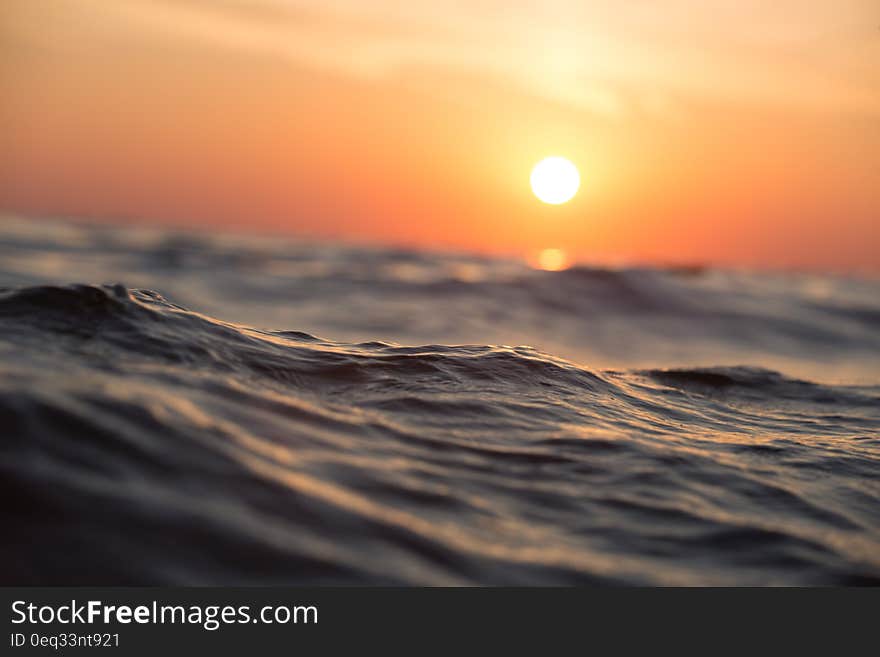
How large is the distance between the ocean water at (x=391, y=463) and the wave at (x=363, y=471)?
0.04 feet

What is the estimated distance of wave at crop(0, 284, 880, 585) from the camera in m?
2.29

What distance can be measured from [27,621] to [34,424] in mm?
831

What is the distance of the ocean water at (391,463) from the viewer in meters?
2.30

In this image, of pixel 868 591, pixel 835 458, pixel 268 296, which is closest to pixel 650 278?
pixel 268 296

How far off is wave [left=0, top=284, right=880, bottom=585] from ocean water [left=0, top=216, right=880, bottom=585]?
0.01 m

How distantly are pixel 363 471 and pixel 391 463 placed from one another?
0.60ft

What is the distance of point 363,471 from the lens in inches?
116

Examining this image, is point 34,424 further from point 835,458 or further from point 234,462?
point 835,458

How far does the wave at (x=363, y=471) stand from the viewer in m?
2.29

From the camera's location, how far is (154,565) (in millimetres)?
2150

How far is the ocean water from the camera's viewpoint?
2299mm

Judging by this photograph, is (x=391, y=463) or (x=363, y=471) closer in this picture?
(x=363, y=471)

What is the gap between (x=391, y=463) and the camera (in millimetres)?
3104

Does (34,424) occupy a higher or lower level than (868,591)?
higher
